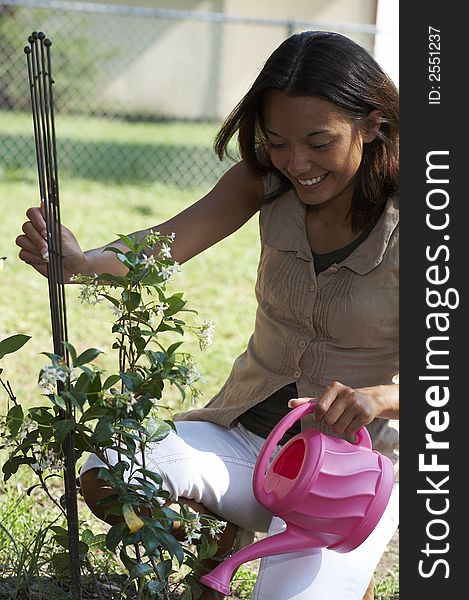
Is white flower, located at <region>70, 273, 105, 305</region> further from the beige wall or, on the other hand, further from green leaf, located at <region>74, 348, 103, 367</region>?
the beige wall

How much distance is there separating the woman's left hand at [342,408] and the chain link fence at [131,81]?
814cm

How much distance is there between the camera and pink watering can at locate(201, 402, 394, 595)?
1.92m

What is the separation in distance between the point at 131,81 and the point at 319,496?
47.1 feet

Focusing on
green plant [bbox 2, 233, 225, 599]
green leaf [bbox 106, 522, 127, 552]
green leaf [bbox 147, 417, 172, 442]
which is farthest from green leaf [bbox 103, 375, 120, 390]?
green leaf [bbox 106, 522, 127, 552]

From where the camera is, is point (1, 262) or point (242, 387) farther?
point (242, 387)

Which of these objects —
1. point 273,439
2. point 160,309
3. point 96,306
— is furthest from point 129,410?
point 96,306

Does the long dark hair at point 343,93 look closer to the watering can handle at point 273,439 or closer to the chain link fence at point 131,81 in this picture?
the watering can handle at point 273,439

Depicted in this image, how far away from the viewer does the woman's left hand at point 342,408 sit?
1.93 meters

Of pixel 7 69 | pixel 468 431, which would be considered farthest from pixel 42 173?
pixel 7 69

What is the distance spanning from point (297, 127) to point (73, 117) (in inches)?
471

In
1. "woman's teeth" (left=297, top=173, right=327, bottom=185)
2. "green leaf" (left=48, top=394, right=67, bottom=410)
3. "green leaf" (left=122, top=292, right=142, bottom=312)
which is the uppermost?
"woman's teeth" (left=297, top=173, right=327, bottom=185)

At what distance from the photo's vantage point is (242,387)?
8.01 feet

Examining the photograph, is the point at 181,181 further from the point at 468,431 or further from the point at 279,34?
the point at 468,431

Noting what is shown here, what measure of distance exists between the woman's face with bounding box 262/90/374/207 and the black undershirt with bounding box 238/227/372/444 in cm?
14
